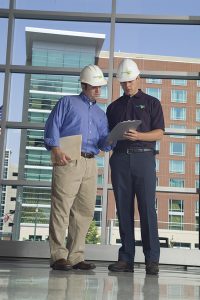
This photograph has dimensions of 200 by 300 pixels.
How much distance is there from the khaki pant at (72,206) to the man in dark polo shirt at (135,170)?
0.70 ft

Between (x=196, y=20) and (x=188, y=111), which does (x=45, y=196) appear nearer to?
(x=188, y=111)

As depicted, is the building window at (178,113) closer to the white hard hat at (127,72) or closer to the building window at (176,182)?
the building window at (176,182)

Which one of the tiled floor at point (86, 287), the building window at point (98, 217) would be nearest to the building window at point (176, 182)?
the building window at point (98, 217)

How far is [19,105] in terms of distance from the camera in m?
5.02

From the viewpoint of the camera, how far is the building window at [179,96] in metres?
5.07

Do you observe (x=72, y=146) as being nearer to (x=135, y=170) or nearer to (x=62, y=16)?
(x=135, y=170)

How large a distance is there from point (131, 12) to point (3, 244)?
9.24ft

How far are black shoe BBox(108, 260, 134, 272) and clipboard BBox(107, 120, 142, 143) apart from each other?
0.91 meters

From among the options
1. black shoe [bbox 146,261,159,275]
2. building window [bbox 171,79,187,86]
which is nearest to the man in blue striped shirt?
black shoe [bbox 146,261,159,275]

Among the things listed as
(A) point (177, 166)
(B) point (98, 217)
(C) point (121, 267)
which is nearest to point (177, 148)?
(A) point (177, 166)

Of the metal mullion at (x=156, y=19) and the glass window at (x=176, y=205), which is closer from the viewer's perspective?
the glass window at (x=176, y=205)

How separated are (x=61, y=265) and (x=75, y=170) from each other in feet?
2.30

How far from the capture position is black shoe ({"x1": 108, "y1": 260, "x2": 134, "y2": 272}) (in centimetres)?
348

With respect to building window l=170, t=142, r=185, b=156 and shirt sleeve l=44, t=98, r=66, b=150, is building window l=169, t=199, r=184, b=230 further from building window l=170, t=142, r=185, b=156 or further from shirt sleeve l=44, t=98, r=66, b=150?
shirt sleeve l=44, t=98, r=66, b=150
